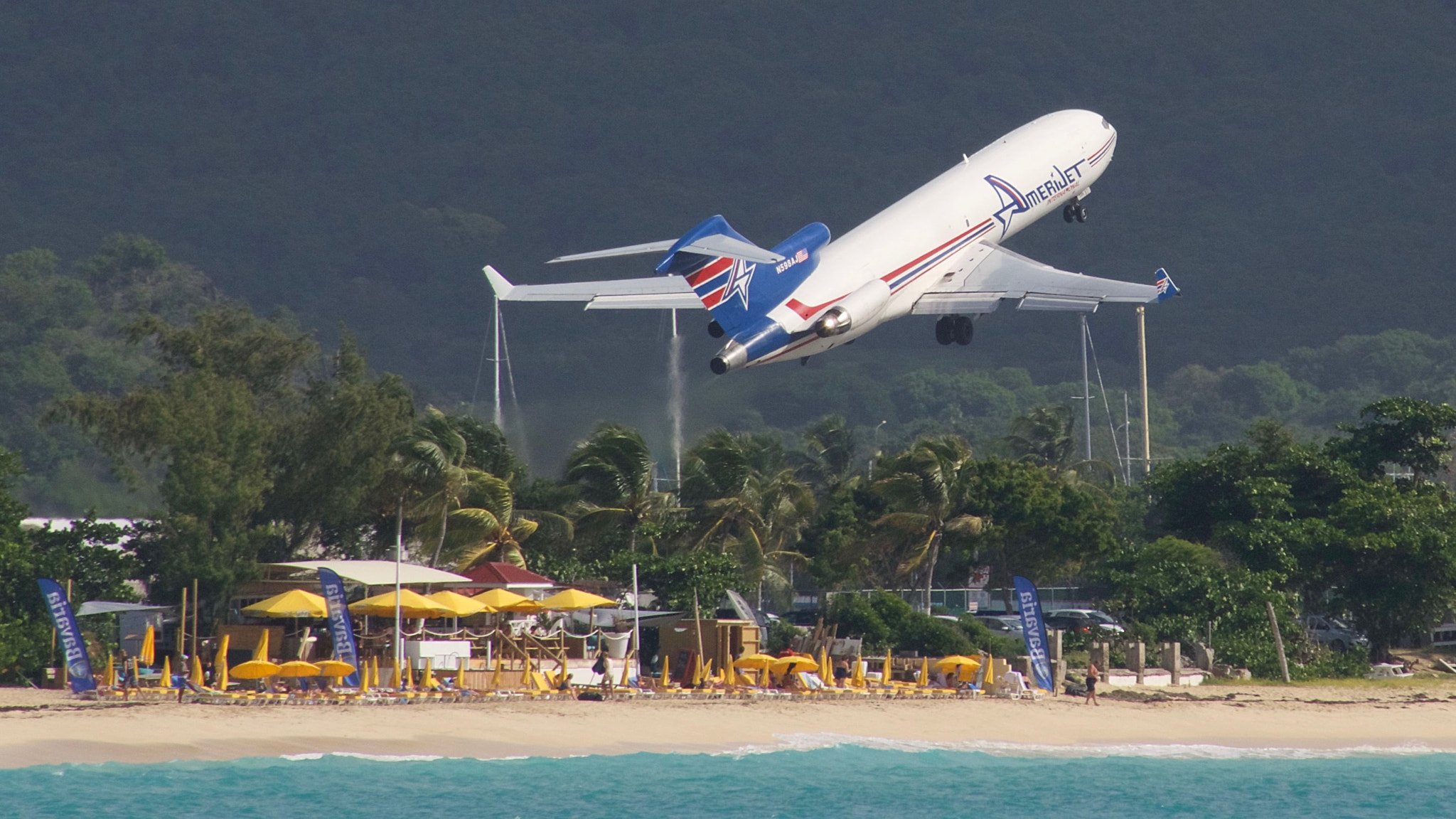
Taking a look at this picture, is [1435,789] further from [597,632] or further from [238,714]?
[238,714]

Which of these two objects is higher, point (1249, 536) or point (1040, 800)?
point (1249, 536)

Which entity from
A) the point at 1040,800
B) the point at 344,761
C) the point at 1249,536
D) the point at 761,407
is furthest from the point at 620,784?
the point at 761,407

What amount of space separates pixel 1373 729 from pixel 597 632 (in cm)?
1969

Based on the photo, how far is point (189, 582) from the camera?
48719 millimetres

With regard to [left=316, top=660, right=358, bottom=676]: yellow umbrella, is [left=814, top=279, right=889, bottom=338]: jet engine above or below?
above

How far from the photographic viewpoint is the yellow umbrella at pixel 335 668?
41.6 metres

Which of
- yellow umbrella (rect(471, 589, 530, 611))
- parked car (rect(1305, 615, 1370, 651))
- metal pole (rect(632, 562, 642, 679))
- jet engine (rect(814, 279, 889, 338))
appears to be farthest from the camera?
parked car (rect(1305, 615, 1370, 651))

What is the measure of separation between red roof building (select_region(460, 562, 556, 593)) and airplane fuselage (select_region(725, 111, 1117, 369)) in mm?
7955

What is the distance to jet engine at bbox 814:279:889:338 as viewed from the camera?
48.7 metres

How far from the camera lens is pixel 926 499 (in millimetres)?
65625

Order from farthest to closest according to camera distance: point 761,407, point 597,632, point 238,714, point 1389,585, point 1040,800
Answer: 1. point 761,407
2. point 1389,585
3. point 597,632
4. point 1040,800
5. point 238,714

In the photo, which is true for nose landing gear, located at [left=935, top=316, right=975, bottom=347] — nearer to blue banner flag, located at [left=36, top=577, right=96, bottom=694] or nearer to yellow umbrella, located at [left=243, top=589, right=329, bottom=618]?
yellow umbrella, located at [left=243, top=589, right=329, bottom=618]

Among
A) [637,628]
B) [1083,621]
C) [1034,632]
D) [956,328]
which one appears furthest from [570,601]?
[1083,621]

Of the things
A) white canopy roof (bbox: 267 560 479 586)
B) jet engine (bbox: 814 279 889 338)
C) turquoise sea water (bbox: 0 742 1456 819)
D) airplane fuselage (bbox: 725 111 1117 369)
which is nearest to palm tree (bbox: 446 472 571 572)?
white canopy roof (bbox: 267 560 479 586)
